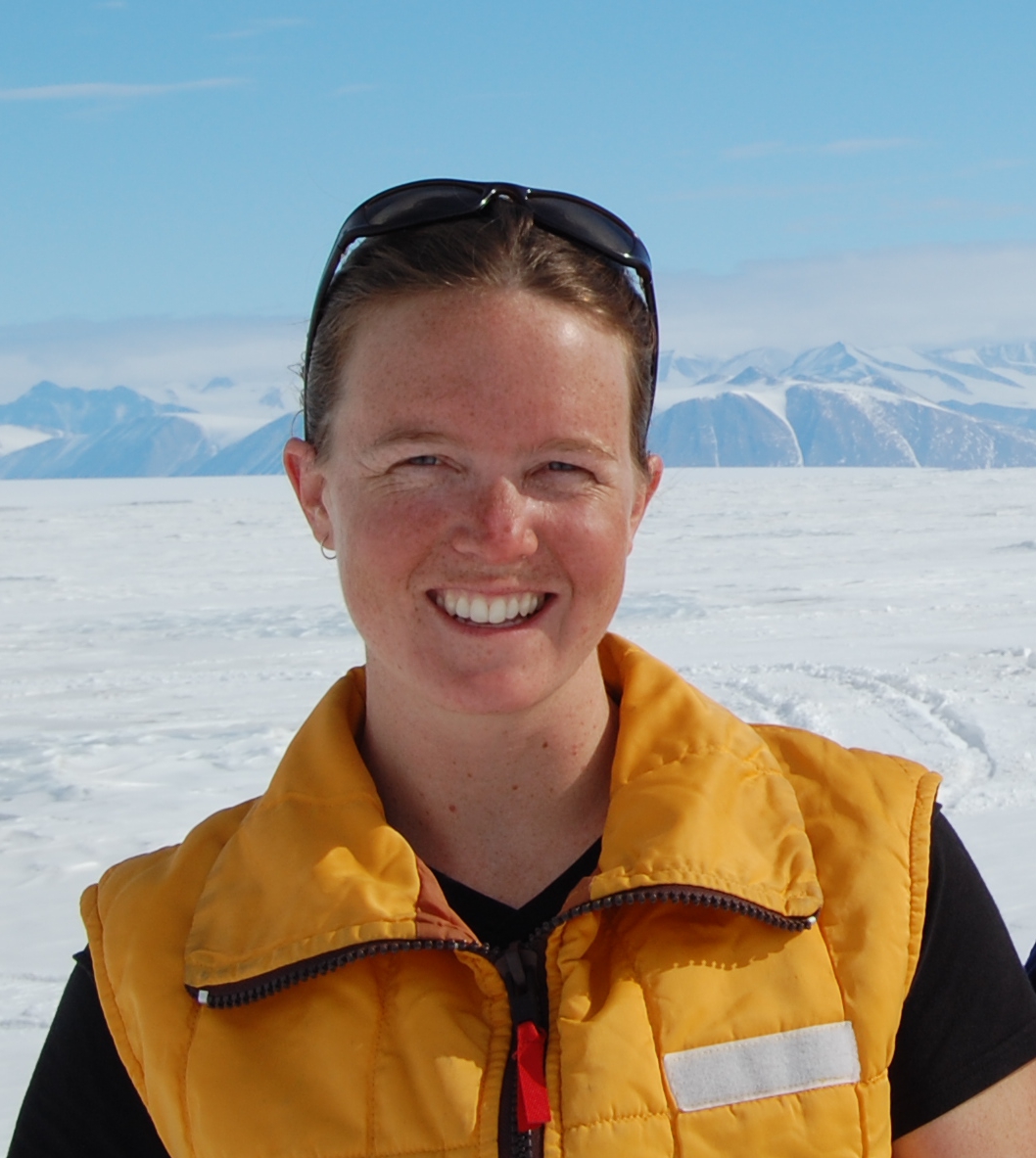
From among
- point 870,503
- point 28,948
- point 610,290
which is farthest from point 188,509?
point 610,290

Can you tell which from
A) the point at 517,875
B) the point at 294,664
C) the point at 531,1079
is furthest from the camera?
the point at 294,664

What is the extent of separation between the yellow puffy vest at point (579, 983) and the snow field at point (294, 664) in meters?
1.93

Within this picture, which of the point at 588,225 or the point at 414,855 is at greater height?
the point at 588,225

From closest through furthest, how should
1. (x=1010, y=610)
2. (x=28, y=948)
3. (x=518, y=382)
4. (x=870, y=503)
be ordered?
(x=518, y=382), (x=28, y=948), (x=1010, y=610), (x=870, y=503)

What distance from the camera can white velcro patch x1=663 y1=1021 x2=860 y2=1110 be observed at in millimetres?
1219

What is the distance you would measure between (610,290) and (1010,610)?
8.66m

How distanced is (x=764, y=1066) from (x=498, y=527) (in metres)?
0.60

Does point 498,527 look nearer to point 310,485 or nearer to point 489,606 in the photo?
point 489,606

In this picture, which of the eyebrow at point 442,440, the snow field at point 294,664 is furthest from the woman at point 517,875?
the snow field at point 294,664

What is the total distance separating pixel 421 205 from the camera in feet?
4.74

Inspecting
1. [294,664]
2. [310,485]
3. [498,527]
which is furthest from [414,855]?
[294,664]

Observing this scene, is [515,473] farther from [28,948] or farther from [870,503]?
[870,503]

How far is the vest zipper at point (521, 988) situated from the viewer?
1.22m

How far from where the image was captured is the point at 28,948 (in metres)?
3.75
